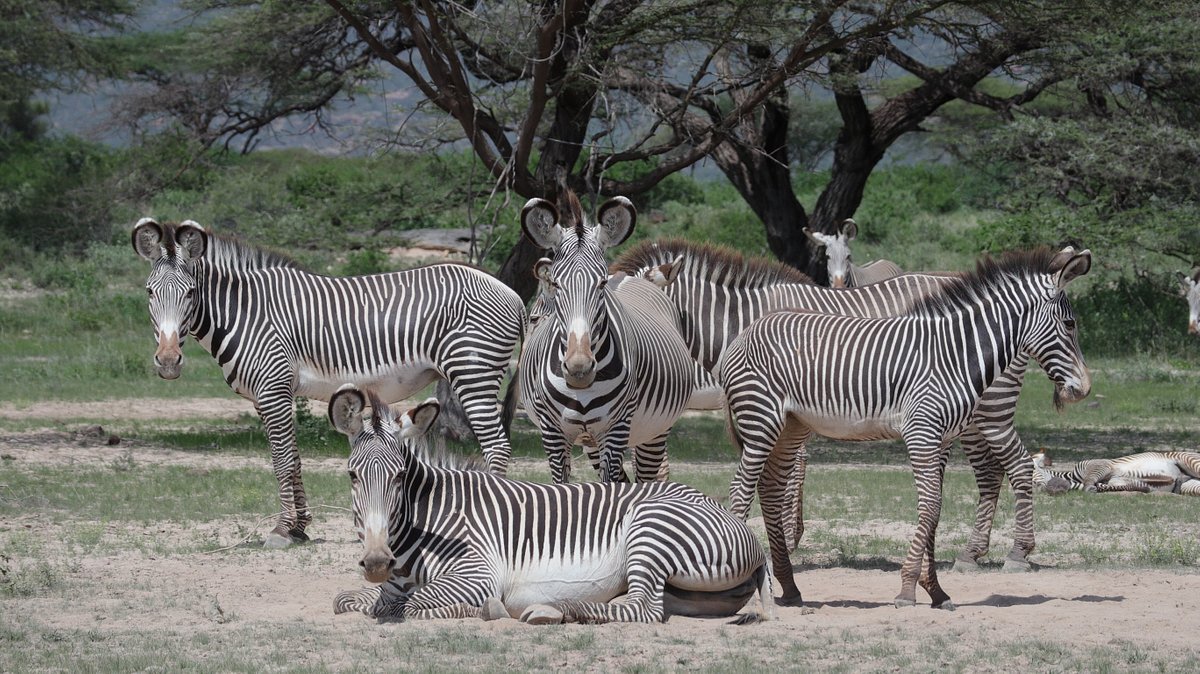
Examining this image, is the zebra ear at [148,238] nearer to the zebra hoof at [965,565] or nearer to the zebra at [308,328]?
the zebra at [308,328]

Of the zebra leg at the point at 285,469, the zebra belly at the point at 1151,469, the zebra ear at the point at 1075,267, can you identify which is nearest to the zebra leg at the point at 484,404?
the zebra leg at the point at 285,469

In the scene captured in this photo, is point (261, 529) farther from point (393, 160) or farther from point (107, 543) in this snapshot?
point (393, 160)

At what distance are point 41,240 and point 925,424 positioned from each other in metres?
27.1

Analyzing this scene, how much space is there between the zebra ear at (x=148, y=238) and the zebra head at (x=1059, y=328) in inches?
233

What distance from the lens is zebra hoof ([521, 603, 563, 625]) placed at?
6461 millimetres

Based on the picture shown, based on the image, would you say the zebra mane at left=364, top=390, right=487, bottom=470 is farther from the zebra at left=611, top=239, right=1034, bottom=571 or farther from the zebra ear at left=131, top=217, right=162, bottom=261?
the zebra ear at left=131, top=217, right=162, bottom=261

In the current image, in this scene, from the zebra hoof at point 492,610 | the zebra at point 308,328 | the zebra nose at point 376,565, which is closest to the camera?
the zebra nose at point 376,565

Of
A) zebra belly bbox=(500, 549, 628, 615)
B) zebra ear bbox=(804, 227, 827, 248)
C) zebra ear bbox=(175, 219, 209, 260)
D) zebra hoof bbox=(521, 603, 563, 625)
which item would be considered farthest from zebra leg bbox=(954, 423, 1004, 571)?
zebra ear bbox=(804, 227, 827, 248)

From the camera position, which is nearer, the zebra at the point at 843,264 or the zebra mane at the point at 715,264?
the zebra mane at the point at 715,264

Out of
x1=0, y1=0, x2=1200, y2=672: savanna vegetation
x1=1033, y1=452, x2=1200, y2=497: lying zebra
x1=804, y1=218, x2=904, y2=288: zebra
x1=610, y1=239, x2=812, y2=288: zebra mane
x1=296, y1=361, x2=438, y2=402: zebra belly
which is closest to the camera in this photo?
x1=0, y1=0, x2=1200, y2=672: savanna vegetation

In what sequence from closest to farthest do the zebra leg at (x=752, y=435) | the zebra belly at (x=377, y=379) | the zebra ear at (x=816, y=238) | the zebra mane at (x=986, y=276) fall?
the zebra mane at (x=986, y=276) < the zebra leg at (x=752, y=435) < the zebra belly at (x=377, y=379) < the zebra ear at (x=816, y=238)

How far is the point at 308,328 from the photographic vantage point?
406 inches

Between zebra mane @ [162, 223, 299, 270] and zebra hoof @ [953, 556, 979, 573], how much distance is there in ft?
18.7

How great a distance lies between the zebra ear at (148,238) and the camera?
955 cm
